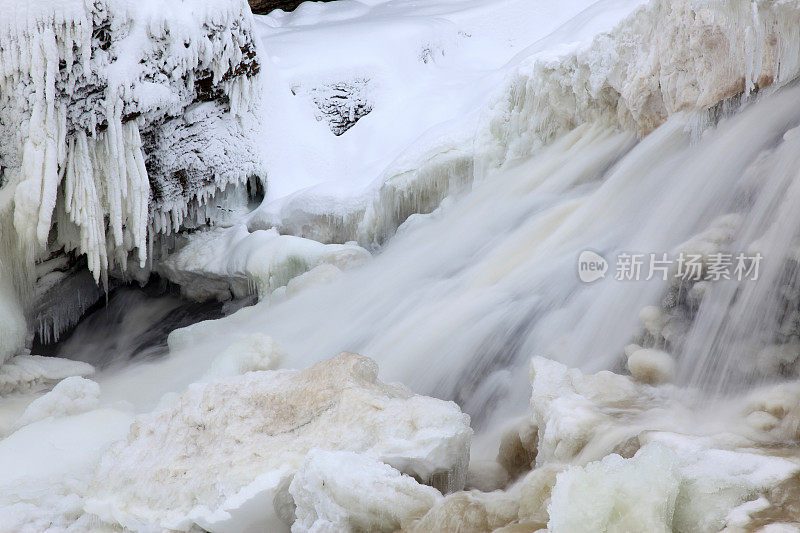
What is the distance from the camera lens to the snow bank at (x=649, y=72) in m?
3.36

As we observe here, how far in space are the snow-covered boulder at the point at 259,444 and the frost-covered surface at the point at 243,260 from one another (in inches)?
110

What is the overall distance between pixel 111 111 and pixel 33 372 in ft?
6.08

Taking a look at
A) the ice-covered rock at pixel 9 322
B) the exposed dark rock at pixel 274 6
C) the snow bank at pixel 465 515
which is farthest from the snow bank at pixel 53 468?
the exposed dark rock at pixel 274 6

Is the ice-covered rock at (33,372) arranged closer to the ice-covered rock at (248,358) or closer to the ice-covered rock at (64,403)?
the ice-covered rock at (64,403)

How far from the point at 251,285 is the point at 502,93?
245cm

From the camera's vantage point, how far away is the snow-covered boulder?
223 cm

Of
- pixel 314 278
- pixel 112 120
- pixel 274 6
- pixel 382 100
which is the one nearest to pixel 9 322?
pixel 112 120

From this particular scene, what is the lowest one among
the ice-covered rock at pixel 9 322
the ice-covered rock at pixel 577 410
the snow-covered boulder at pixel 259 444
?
the ice-covered rock at pixel 9 322

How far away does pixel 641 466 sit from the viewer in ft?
5.17

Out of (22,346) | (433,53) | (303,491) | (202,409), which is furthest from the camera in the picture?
(433,53)

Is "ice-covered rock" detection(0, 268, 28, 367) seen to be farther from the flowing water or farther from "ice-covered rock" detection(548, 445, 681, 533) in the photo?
"ice-covered rock" detection(548, 445, 681, 533)

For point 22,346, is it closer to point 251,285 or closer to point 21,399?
point 21,399

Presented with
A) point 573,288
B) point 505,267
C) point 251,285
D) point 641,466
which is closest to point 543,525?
point 641,466

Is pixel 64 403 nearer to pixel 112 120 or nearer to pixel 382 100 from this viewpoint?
pixel 112 120
